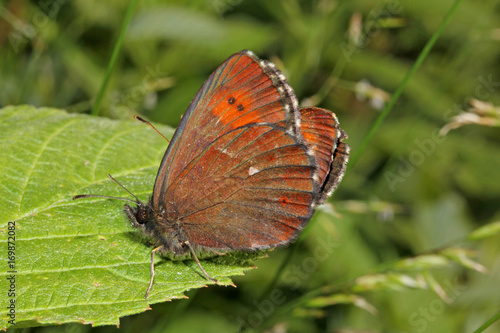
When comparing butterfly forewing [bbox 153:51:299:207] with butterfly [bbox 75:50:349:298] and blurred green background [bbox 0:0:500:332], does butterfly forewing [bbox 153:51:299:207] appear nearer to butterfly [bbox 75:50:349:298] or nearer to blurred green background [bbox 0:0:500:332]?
butterfly [bbox 75:50:349:298]

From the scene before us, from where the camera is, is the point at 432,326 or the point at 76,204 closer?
the point at 76,204

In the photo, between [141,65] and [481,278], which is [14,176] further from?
[481,278]

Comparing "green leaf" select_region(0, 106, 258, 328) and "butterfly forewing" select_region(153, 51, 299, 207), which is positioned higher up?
"butterfly forewing" select_region(153, 51, 299, 207)

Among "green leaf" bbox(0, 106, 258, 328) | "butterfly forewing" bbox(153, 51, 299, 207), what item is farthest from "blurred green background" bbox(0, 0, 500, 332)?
"butterfly forewing" bbox(153, 51, 299, 207)

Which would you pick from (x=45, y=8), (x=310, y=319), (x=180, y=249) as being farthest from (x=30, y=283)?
(x=45, y=8)

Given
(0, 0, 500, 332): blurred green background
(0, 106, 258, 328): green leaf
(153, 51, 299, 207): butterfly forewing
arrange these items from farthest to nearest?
(0, 0, 500, 332): blurred green background → (153, 51, 299, 207): butterfly forewing → (0, 106, 258, 328): green leaf

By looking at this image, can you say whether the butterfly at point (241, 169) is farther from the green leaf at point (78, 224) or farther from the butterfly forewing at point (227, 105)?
the green leaf at point (78, 224)
